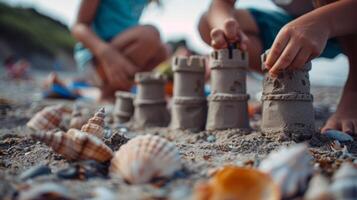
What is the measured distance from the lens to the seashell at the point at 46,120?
9.19 ft

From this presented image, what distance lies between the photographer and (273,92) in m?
2.24

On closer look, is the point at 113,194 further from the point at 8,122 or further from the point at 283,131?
the point at 8,122

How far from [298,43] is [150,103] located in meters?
1.60

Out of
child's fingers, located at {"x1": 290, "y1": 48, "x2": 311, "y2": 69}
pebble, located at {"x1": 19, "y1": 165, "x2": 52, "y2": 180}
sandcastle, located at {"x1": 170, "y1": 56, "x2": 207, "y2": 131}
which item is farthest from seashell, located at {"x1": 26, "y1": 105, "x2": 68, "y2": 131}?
child's fingers, located at {"x1": 290, "y1": 48, "x2": 311, "y2": 69}

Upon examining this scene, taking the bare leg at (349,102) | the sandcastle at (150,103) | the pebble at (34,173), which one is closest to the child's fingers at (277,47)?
the bare leg at (349,102)

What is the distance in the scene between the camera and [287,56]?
79.8 inches

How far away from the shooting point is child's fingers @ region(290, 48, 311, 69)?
2.05 meters

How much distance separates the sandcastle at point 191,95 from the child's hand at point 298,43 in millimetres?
819

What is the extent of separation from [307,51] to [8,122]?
2628 mm

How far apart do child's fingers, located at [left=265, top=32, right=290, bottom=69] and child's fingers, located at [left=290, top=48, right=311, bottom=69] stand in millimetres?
91

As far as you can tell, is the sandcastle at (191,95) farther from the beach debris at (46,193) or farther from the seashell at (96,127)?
the beach debris at (46,193)

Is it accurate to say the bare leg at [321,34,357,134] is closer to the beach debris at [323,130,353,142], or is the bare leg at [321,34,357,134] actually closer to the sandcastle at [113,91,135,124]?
the beach debris at [323,130,353,142]

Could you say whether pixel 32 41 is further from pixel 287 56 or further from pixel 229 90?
pixel 287 56

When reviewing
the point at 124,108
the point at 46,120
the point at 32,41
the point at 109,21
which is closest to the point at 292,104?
the point at 46,120
